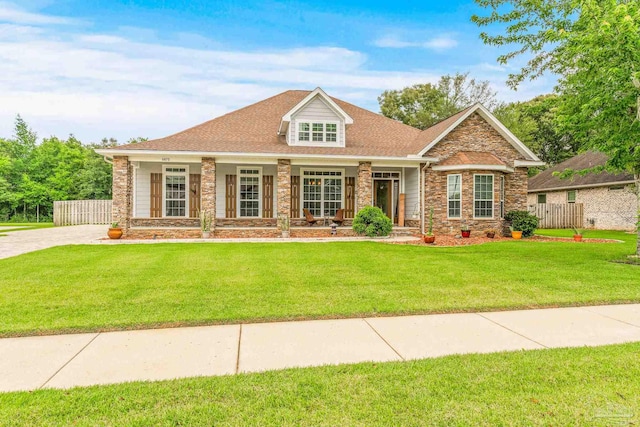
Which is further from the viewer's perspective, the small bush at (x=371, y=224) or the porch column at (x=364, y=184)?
the porch column at (x=364, y=184)

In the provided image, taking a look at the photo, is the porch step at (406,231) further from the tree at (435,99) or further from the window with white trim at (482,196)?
the tree at (435,99)

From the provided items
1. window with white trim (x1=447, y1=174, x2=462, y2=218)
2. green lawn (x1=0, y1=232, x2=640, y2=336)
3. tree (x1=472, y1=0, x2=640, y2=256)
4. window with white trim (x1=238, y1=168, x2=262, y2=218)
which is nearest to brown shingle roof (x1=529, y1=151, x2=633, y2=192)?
window with white trim (x1=447, y1=174, x2=462, y2=218)

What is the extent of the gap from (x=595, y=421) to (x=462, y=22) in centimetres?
1880

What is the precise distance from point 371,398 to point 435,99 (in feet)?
120

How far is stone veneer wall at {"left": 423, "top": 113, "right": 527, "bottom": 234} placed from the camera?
1555cm

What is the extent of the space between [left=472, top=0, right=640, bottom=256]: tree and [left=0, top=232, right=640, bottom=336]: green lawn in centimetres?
314

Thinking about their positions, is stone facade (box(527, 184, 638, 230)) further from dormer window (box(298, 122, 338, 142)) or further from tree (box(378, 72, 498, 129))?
dormer window (box(298, 122, 338, 142))

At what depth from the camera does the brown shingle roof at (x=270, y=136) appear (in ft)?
49.8

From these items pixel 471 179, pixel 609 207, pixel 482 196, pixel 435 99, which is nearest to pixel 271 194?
pixel 471 179

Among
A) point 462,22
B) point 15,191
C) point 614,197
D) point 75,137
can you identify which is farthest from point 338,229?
point 75,137

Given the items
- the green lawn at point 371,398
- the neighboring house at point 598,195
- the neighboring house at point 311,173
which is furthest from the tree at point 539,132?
the green lawn at point 371,398

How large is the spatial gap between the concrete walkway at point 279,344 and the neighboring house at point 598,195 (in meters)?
19.6

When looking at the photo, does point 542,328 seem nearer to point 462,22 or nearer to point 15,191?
point 462,22

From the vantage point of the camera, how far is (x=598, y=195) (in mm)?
21562
